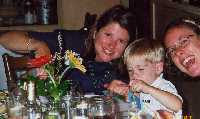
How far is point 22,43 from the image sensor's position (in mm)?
2143

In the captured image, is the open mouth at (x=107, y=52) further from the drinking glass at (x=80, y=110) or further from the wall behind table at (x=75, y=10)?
the wall behind table at (x=75, y=10)

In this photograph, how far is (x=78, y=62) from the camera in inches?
59.1

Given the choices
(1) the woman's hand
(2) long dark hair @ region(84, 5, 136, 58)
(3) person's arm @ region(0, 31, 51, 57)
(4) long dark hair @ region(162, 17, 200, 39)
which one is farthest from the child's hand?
(3) person's arm @ region(0, 31, 51, 57)

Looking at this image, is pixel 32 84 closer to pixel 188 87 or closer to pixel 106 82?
pixel 106 82

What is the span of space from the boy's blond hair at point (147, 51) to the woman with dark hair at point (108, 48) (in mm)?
188

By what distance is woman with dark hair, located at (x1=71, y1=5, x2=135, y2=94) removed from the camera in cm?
203

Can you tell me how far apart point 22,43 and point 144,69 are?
73 centimetres

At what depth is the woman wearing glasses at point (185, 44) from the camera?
160 cm

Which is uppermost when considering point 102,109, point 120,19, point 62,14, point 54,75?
point 62,14

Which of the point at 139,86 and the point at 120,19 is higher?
the point at 120,19

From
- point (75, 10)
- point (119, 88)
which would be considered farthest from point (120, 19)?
point (75, 10)

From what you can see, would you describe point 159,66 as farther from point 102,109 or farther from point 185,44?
point 102,109

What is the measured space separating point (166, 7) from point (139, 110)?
9.36 ft

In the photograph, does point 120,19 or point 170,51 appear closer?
point 170,51
